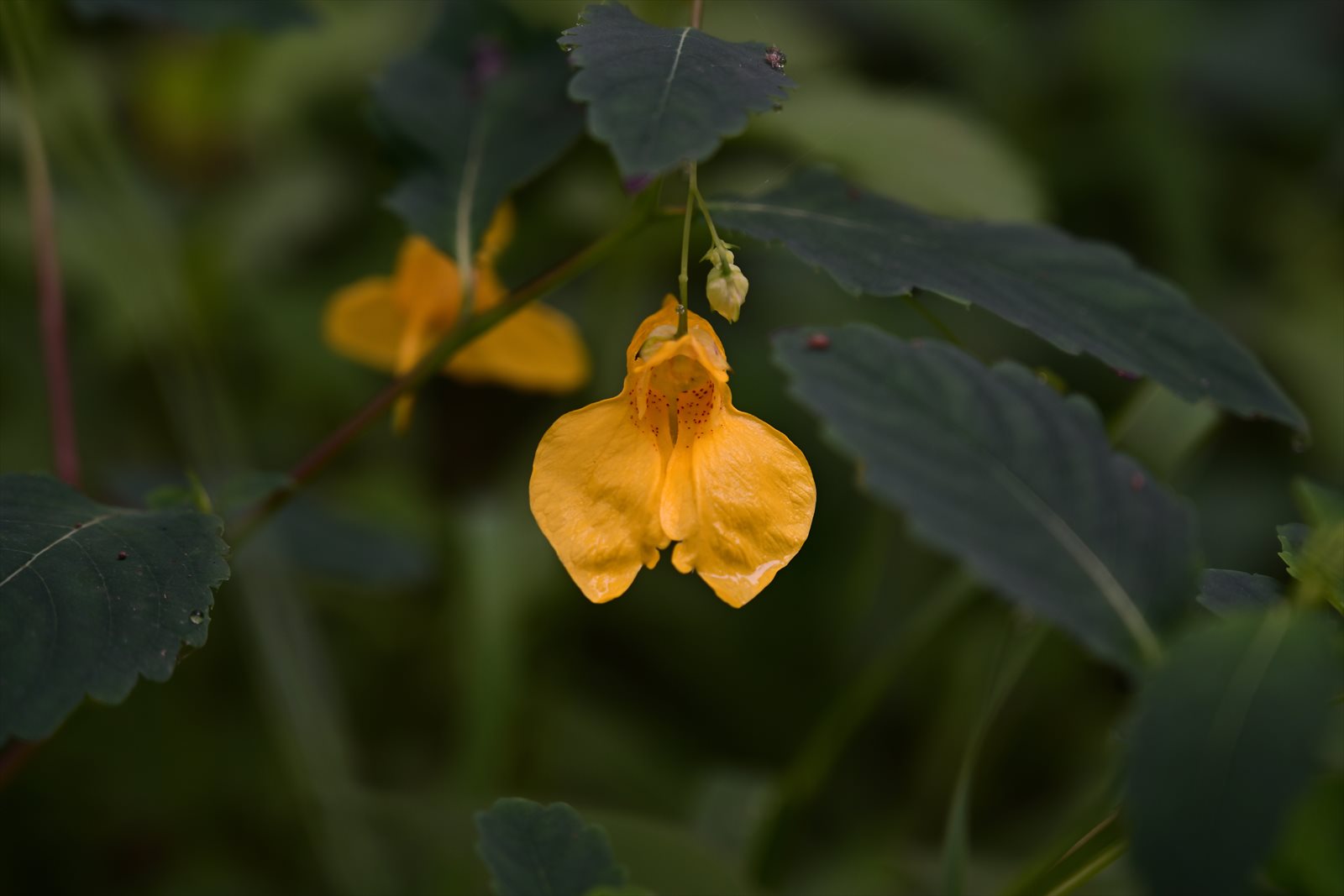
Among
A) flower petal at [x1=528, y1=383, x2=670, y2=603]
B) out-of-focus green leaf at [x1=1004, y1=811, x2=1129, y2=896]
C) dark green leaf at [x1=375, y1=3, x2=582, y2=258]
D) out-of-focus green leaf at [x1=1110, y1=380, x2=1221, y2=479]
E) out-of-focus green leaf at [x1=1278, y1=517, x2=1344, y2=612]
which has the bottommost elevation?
out-of-focus green leaf at [x1=1110, y1=380, x2=1221, y2=479]

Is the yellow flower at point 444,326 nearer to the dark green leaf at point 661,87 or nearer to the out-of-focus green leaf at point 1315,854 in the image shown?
the dark green leaf at point 661,87

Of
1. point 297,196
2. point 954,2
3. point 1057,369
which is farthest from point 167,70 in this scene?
point 1057,369

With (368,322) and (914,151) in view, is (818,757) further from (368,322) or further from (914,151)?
(914,151)

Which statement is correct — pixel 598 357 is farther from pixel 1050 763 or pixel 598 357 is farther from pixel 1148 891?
pixel 1148 891

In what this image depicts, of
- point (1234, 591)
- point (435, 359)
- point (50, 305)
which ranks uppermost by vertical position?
point (1234, 591)

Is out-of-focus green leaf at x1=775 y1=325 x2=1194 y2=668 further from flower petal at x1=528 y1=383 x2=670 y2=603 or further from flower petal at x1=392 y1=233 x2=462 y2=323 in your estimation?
flower petal at x1=392 y1=233 x2=462 y2=323

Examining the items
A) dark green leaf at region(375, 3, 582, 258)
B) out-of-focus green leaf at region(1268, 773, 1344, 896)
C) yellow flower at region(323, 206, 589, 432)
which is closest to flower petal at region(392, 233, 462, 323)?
yellow flower at region(323, 206, 589, 432)

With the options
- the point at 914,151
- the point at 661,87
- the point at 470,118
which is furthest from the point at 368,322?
the point at 914,151
